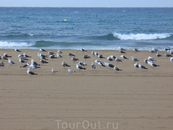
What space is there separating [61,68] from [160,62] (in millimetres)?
5826

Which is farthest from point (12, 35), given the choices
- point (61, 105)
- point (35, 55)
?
point (61, 105)

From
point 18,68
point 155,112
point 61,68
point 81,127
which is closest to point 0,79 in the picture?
point 18,68

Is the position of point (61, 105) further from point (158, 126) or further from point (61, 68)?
point (61, 68)

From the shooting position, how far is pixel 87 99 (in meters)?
9.52

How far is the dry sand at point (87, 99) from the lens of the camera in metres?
7.88

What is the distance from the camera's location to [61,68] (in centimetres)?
1389

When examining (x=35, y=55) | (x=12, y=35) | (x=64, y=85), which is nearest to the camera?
(x=64, y=85)

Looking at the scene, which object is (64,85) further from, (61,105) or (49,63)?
(49,63)

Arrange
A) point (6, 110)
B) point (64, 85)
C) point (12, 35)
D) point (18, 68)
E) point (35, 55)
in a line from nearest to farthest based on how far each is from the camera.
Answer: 1. point (6, 110)
2. point (64, 85)
3. point (18, 68)
4. point (35, 55)
5. point (12, 35)

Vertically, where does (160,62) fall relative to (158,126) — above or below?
above

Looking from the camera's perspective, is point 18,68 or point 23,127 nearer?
point 23,127

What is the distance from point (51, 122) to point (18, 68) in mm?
6581

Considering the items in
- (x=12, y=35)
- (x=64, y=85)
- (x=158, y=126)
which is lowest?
(x=158, y=126)

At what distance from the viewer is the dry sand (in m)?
7.88
